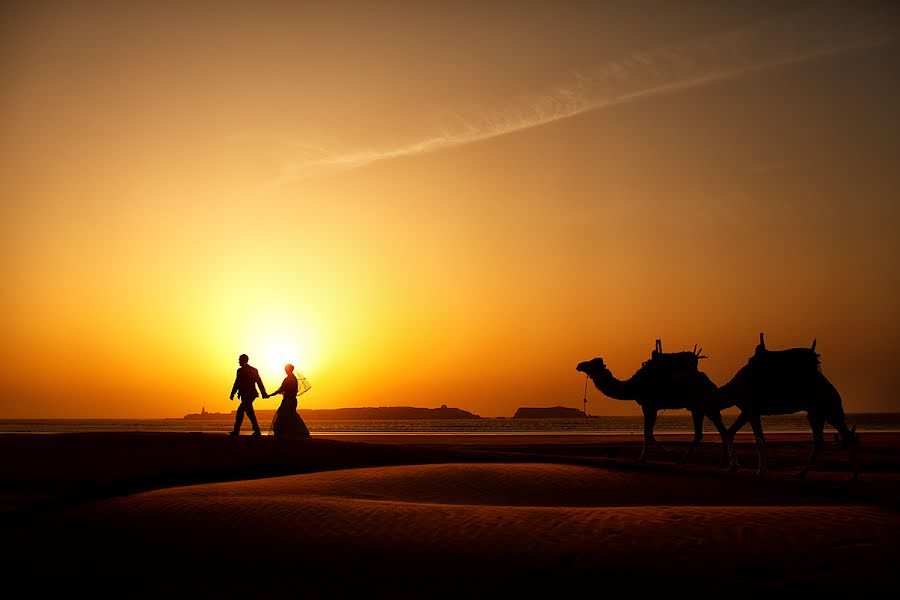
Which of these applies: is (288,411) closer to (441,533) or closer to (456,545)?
(441,533)

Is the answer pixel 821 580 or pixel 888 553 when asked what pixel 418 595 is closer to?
pixel 821 580

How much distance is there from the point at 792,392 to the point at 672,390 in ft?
10.9

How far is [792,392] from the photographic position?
44.6 ft

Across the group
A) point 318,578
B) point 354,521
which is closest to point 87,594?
point 318,578

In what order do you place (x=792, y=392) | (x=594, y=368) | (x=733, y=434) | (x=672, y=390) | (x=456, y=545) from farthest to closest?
1. (x=594, y=368)
2. (x=672, y=390)
3. (x=733, y=434)
4. (x=792, y=392)
5. (x=456, y=545)

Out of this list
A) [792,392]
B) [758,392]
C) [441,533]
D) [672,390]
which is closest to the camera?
[441,533]

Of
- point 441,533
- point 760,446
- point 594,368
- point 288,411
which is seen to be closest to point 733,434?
point 760,446

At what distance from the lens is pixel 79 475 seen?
12234mm

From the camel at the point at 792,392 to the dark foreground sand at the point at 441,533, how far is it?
1382 millimetres

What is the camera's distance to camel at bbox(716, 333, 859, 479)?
13.5 metres

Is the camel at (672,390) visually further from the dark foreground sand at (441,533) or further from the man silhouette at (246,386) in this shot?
the man silhouette at (246,386)

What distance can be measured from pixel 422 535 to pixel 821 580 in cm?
371

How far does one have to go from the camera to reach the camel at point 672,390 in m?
16.1

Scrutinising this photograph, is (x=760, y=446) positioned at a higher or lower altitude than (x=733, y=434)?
lower
